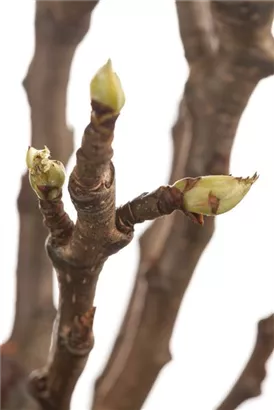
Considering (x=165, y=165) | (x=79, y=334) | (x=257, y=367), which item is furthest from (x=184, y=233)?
(x=165, y=165)

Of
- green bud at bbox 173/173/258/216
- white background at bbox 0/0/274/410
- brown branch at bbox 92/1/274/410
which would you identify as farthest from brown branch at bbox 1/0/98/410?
white background at bbox 0/0/274/410

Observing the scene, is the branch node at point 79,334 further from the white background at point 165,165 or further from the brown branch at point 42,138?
the white background at point 165,165

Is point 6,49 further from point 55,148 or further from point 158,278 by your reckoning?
point 158,278

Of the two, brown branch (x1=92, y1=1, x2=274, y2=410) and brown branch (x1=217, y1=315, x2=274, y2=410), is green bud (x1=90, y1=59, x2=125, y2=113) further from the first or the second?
brown branch (x1=217, y1=315, x2=274, y2=410)

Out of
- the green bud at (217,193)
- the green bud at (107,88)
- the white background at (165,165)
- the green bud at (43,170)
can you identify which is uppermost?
the white background at (165,165)

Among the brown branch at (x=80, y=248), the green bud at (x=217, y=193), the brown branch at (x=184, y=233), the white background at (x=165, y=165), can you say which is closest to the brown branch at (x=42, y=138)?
the brown branch at (x=184, y=233)

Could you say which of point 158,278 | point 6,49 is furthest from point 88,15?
point 6,49

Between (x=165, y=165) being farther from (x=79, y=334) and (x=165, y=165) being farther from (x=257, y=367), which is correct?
(x=79, y=334)
